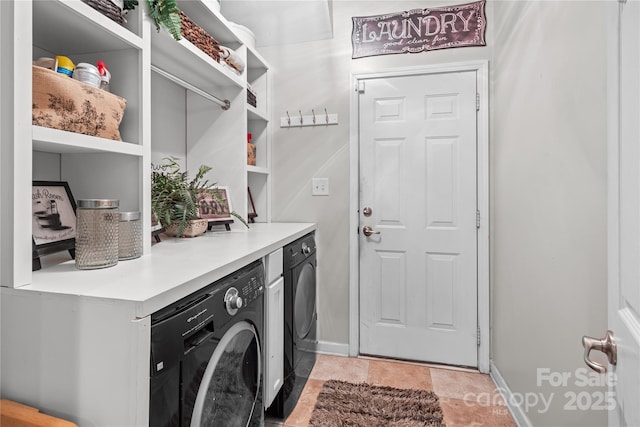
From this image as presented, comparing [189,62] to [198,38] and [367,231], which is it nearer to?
[198,38]

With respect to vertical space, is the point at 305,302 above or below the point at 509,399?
above

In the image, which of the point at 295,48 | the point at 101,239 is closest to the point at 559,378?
the point at 101,239

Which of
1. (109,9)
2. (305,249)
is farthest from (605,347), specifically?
(109,9)

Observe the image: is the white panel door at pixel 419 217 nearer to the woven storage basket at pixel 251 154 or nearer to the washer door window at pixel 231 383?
the woven storage basket at pixel 251 154

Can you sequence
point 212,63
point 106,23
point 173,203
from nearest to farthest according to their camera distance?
point 106,23, point 173,203, point 212,63

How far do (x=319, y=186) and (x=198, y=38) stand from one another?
1183 mm

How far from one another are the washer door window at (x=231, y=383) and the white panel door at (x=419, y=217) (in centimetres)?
121

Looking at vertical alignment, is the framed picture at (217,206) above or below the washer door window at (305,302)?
above

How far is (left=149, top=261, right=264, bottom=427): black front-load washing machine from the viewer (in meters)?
0.73

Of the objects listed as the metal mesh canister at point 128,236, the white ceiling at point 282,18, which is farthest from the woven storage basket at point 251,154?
the metal mesh canister at point 128,236

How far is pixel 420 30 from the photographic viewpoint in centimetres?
217

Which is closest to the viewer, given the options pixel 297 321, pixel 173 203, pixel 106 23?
pixel 106 23

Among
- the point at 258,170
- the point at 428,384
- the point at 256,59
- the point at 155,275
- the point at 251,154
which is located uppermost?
the point at 256,59

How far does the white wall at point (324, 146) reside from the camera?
90.0 inches
